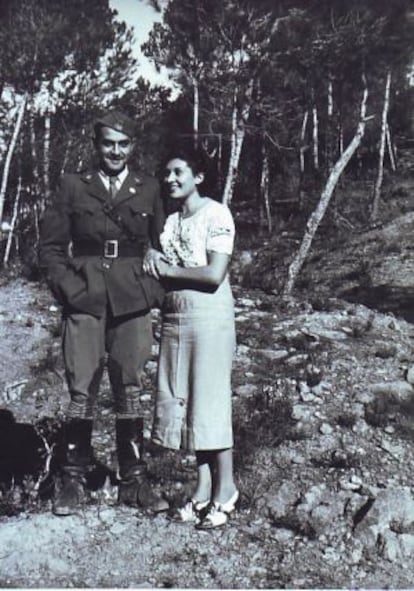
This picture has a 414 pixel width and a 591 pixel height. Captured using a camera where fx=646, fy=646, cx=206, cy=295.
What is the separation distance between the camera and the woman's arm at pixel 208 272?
9.93 ft

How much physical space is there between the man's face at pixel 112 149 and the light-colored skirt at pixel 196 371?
70 centimetres

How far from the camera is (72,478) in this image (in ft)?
11.0

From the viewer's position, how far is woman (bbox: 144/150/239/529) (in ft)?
10.1

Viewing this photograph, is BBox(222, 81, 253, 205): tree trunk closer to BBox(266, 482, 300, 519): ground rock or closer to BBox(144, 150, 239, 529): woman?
BBox(266, 482, 300, 519): ground rock

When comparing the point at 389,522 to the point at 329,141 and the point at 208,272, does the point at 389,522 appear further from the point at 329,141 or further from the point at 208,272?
the point at 329,141

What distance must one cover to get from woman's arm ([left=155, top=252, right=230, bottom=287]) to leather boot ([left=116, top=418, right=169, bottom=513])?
869 mm

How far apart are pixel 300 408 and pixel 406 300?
13.9 ft

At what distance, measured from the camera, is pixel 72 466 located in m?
3.35

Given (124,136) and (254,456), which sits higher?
(124,136)

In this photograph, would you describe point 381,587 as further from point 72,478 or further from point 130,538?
point 72,478

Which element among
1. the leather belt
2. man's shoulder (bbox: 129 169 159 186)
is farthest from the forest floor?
man's shoulder (bbox: 129 169 159 186)

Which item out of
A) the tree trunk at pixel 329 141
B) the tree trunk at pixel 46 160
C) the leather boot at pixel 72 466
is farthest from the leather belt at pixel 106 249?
the tree trunk at pixel 329 141

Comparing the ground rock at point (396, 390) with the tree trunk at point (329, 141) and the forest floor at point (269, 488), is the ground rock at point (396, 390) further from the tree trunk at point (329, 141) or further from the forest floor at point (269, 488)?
the tree trunk at point (329, 141)

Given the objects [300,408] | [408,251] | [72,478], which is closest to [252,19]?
Result: [408,251]
